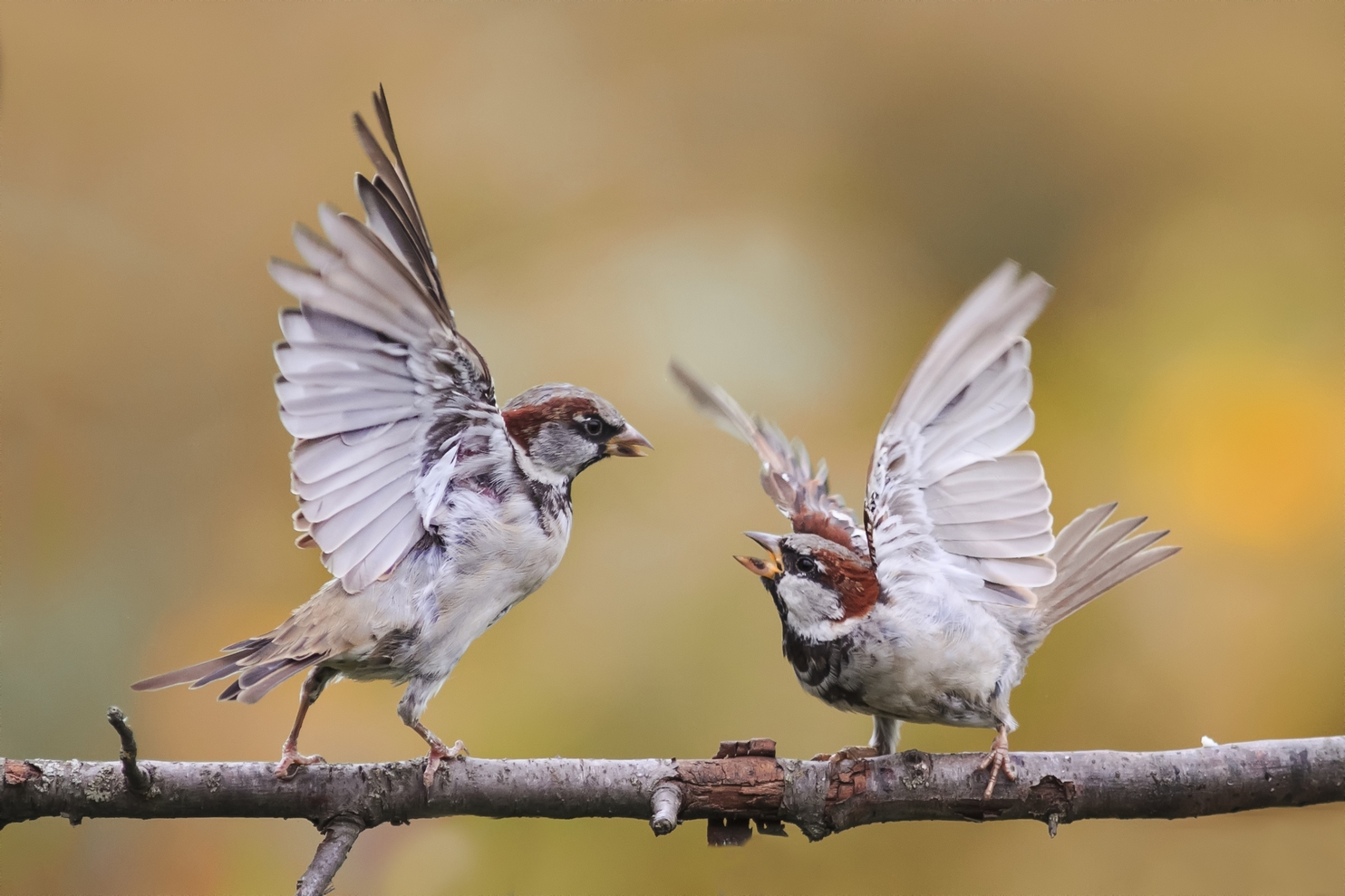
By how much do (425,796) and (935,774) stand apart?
1184 millimetres

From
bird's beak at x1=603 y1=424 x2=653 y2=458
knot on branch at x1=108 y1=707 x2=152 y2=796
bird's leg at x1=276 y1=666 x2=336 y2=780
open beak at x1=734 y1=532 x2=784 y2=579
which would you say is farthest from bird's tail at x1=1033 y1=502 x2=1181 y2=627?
knot on branch at x1=108 y1=707 x2=152 y2=796

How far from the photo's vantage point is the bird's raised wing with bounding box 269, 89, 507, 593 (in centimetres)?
216

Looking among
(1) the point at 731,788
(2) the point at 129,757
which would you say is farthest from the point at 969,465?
(2) the point at 129,757

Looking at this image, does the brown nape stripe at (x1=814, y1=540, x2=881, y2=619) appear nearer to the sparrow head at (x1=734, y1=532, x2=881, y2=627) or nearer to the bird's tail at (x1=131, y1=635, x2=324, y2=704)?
the sparrow head at (x1=734, y1=532, x2=881, y2=627)

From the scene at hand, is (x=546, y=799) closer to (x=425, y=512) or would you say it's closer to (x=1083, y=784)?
(x=425, y=512)

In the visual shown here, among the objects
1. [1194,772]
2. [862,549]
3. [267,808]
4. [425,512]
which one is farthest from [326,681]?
[1194,772]

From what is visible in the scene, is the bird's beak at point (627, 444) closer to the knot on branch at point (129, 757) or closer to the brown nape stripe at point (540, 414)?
the brown nape stripe at point (540, 414)

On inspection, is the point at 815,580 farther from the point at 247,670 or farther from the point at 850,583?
the point at 247,670

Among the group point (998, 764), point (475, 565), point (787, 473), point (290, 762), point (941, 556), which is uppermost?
point (787, 473)

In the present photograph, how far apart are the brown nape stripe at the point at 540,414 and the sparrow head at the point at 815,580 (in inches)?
20.8

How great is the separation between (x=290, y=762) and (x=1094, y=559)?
→ 2.22 metres

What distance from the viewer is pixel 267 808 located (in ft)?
7.52

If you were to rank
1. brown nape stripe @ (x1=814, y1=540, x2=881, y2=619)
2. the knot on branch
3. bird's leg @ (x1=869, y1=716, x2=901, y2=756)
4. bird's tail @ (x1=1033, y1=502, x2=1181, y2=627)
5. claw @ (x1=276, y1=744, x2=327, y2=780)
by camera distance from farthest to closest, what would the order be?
bird's tail @ (x1=1033, y1=502, x2=1181, y2=627) → bird's leg @ (x1=869, y1=716, x2=901, y2=756) → brown nape stripe @ (x1=814, y1=540, x2=881, y2=619) → claw @ (x1=276, y1=744, x2=327, y2=780) → the knot on branch

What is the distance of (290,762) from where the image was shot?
2.29 metres
